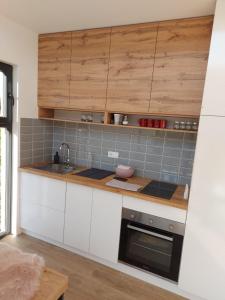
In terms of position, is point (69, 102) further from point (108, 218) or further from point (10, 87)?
point (108, 218)

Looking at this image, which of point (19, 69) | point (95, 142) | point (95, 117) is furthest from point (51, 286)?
point (19, 69)

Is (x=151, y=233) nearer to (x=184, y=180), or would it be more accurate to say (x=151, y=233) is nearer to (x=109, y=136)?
(x=184, y=180)

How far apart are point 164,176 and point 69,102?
1381mm

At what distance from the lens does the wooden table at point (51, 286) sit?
998 millimetres

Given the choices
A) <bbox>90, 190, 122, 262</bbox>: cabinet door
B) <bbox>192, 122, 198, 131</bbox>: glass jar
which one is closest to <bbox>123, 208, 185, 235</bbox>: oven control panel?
<bbox>90, 190, 122, 262</bbox>: cabinet door

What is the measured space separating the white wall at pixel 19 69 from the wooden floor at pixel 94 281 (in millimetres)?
715

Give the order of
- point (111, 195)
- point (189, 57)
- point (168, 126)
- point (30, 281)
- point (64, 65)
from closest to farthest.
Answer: point (30, 281), point (189, 57), point (111, 195), point (168, 126), point (64, 65)

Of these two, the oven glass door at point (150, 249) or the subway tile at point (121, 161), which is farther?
the subway tile at point (121, 161)

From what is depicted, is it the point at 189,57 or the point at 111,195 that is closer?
the point at 189,57

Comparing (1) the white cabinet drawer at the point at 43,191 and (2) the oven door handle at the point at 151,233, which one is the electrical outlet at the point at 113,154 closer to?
(1) the white cabinet drawer at the point at 43,191

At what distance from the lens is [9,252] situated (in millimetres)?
1220

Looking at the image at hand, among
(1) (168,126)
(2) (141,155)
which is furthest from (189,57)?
(2) (141,155)

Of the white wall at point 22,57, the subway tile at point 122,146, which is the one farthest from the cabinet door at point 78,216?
the white wall at point 22,57

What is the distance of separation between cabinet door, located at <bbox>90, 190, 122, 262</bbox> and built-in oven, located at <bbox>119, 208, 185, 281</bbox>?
0.21 feet
